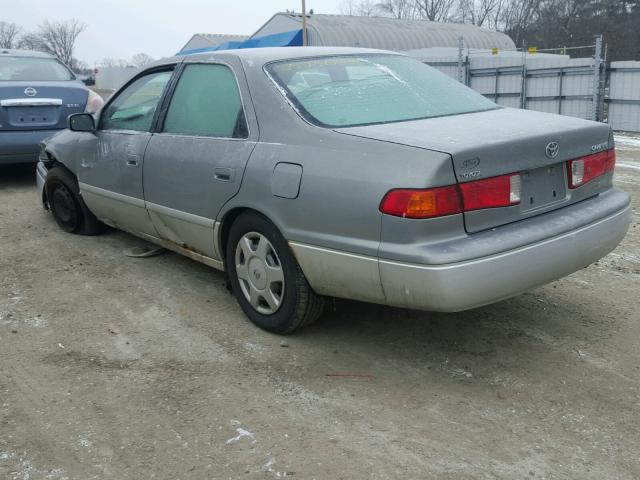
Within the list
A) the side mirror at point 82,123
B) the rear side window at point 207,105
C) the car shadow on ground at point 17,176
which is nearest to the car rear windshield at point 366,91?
the rear side window at point 207,105

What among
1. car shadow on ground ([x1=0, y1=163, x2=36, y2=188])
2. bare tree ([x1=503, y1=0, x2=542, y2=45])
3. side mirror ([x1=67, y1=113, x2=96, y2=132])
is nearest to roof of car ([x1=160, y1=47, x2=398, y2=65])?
side mirror ([x1=67, y1=113, x2=96, y2=132])

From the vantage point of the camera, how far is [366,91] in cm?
353

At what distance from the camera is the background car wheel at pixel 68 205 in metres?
5.43

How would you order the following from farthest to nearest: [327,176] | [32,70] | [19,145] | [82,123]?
[32,70]
[19,145]
[82,123]
[327,176]

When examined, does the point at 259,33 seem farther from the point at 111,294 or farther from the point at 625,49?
the point at 111,294

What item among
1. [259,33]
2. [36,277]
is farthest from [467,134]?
[259,33]

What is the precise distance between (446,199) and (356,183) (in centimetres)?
41

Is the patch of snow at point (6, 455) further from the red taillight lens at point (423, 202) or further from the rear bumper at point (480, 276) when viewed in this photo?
the red taillight lens at point (423, 202)

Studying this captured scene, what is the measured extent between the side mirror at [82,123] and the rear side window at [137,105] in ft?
0.26

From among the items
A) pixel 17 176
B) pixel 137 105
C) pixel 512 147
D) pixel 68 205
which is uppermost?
pixel 137 105

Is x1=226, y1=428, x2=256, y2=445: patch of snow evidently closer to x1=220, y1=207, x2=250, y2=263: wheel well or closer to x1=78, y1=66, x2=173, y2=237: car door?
x1=220, y1=207, x2=250, y2=263: wheel well

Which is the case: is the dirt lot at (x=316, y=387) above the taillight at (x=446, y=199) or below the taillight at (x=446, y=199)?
below

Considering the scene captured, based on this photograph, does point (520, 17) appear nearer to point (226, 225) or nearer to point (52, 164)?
point (52, 164)

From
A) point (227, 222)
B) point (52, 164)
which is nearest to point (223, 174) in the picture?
point (227, 222)
